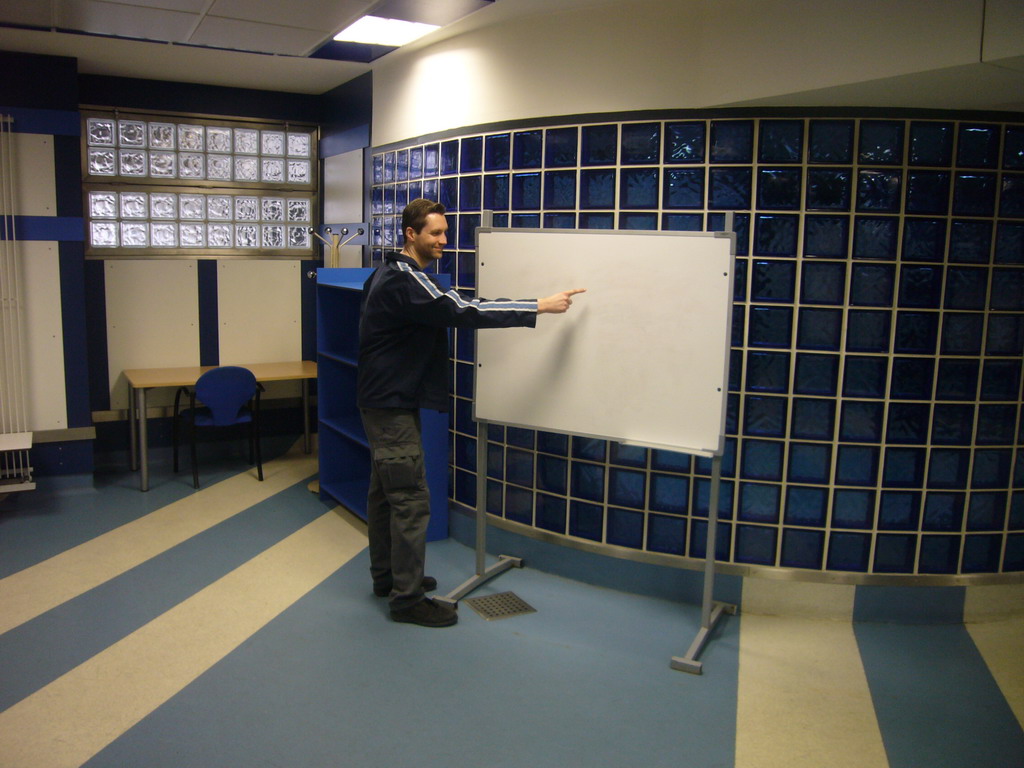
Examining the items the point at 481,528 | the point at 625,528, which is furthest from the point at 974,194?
the point at 481,528

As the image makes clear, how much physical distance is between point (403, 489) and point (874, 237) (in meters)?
2.13

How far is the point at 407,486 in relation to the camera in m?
3.24

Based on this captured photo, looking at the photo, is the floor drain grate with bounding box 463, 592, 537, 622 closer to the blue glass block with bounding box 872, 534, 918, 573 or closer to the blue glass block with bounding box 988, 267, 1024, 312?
the blue glass block with bounding box 872, 534, 918, 573

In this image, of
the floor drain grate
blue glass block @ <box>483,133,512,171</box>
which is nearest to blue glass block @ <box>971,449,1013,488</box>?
the floor drain grate

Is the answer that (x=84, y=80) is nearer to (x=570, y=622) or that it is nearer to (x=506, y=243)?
(x=506, y=243)

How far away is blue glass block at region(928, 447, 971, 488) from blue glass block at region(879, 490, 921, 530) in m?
0.10

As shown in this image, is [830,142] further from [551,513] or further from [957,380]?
[551,513]

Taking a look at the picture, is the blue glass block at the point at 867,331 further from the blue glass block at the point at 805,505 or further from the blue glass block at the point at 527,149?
the blue glass block at the point at 527,149

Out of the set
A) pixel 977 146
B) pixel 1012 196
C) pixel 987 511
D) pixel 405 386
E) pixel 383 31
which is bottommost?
pixel 987 511

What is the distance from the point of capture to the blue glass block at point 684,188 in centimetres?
329

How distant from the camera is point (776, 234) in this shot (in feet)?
10.6

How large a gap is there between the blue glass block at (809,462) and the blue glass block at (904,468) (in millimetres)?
235

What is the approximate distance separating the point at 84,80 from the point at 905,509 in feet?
18.1

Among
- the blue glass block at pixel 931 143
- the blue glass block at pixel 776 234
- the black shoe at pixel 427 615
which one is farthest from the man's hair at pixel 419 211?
the blue glass block at pixel 931 143
